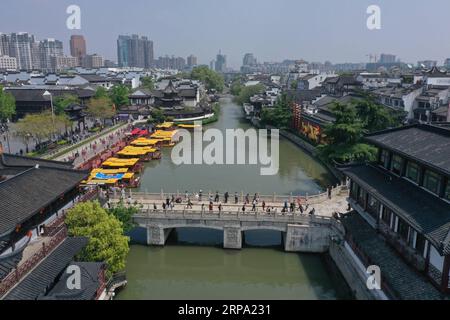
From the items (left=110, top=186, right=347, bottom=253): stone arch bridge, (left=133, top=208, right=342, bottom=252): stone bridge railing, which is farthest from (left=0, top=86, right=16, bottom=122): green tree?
(left=133, top=208, right=342, bottom=252): stone bridge railing

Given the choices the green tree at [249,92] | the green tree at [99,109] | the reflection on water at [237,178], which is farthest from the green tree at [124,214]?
the green tree at [249,92]

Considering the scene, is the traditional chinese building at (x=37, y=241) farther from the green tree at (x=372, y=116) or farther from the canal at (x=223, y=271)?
the green tree at (x=372, y=116)

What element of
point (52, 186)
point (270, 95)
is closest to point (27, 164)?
point (52, 186)

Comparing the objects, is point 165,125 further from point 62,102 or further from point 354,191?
point 354,191

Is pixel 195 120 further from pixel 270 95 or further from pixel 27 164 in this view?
pixel 27 164

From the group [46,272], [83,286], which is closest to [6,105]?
[46,272]
